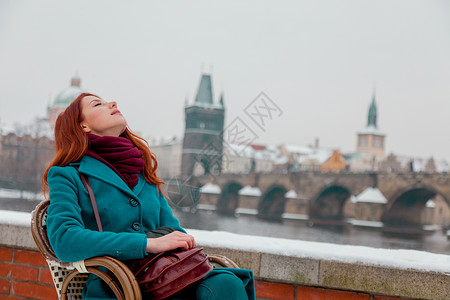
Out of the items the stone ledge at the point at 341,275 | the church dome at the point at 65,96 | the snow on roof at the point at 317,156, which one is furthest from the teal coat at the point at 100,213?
the snow on roof at the point at 317,156

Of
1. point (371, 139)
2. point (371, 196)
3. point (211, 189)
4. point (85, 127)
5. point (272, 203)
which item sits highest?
point (371, 139)

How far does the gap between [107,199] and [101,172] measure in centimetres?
8

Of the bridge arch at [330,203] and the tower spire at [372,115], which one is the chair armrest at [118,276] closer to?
the bridge arch at [330,203]

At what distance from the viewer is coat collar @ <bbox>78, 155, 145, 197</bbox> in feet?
4.69

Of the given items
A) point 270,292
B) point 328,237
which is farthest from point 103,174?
point 328,237

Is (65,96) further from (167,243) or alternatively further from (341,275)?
(167,243)

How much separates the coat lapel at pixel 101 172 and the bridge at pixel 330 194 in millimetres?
25805

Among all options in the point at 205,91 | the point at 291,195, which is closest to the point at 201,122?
the point at 205,91

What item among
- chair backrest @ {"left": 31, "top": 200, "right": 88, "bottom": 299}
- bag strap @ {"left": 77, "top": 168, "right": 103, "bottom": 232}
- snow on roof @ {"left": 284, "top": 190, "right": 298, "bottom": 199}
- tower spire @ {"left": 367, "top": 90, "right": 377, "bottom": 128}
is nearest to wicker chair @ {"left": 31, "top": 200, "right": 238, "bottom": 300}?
chair backrest @ {"left": 31, "top": 200, "right": 88, "bottom": 299}

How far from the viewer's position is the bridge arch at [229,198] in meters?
40.2

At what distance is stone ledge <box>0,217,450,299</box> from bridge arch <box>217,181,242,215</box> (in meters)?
37.5

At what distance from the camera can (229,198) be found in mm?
41562

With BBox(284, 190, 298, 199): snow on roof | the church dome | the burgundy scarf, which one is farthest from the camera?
the church dome

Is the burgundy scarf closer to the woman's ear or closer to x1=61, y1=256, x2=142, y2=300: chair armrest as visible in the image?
the woman's ear
